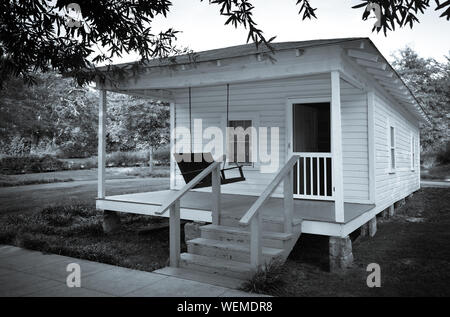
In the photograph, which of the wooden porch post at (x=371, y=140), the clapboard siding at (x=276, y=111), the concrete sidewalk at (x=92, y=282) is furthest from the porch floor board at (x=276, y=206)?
the concrete sidewalk at (x=92, y=282)

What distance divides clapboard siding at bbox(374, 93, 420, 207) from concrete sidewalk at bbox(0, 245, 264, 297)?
4.57 meters

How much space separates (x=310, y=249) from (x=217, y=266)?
7.84 feet

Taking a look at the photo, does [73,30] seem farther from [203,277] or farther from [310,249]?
[310,249]

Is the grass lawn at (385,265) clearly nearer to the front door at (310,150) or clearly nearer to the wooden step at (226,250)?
the wooden step at (226,250)

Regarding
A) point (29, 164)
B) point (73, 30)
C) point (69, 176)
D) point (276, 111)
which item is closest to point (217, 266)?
point (73, 30)

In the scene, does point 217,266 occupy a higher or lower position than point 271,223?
lower

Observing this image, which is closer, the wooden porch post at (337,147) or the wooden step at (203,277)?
the wooden step at (203,277)

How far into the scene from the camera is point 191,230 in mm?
5734

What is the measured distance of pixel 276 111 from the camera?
7.65m

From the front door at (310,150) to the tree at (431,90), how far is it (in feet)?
74.3

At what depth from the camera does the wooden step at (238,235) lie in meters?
4.60

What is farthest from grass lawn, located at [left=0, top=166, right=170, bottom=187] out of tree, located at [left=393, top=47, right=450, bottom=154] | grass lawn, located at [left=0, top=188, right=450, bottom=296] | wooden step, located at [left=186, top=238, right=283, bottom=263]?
tree, located at [left=393, top=47, right=450, bottom=154]

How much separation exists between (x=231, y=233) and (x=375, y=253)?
237 centimetres

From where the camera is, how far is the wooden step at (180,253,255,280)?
4191 millimetres
